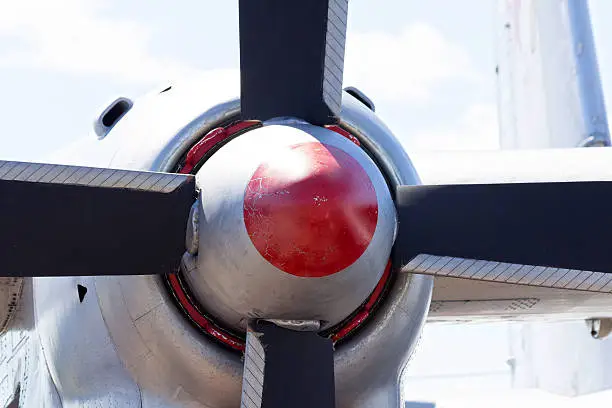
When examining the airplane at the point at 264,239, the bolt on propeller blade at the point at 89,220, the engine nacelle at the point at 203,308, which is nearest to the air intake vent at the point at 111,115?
the airplane at the point at 264,239

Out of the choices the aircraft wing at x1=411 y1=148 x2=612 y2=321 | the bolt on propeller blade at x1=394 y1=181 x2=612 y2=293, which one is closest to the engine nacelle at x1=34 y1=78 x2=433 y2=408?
the bolt on propeller blade at x1=394 y1=181 x2=612 y2=293

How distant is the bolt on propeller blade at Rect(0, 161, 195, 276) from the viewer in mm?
4082

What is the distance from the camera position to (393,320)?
15.2 ft

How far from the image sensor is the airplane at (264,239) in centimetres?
392

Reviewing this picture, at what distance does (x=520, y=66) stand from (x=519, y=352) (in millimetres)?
3400

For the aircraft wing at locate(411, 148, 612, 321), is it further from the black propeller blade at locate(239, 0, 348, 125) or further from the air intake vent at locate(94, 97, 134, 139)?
the air intake vent at locate(94, 97, 134, 139)

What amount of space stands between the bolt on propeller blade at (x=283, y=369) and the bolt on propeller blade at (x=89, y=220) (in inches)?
21.3

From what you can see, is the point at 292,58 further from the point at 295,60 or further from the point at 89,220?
the point at 89,220

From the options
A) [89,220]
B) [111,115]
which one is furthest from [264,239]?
[111,115]

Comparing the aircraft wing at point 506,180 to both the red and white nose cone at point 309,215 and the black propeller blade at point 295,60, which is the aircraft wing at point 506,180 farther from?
the red and white nose cone at point 309,215

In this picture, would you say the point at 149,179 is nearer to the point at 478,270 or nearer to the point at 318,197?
the point at 318,197

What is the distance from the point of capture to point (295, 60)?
4551 mm

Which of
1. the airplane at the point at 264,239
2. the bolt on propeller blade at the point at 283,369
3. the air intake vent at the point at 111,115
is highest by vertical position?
the air intake vent at the point at 111,115

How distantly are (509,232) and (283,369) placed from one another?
4.11 feet
